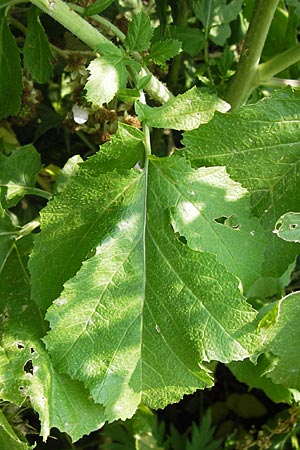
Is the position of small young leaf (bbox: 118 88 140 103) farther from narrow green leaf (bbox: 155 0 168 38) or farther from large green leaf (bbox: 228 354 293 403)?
large green leaf (bbox: 228 354 293 403)

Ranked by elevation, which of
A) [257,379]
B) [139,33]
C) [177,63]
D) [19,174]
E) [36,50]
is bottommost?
[257,379]

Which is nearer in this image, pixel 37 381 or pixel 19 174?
pixel 37 381

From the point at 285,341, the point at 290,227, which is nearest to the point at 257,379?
the point at 285,341

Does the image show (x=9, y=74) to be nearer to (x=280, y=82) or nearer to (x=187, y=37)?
(x=187, y=37)

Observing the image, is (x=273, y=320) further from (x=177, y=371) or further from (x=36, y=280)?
(x=36, y=280)

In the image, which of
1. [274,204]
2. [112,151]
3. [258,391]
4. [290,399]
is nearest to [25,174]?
[112,151]

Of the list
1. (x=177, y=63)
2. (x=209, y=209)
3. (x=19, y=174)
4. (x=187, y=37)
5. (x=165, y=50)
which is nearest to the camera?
(x=209, y=209)

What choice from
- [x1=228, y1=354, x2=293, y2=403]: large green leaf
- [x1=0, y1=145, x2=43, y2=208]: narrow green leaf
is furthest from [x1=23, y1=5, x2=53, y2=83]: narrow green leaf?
[x1=228, y1=354, x2=293, y2=403]: large green leaf
